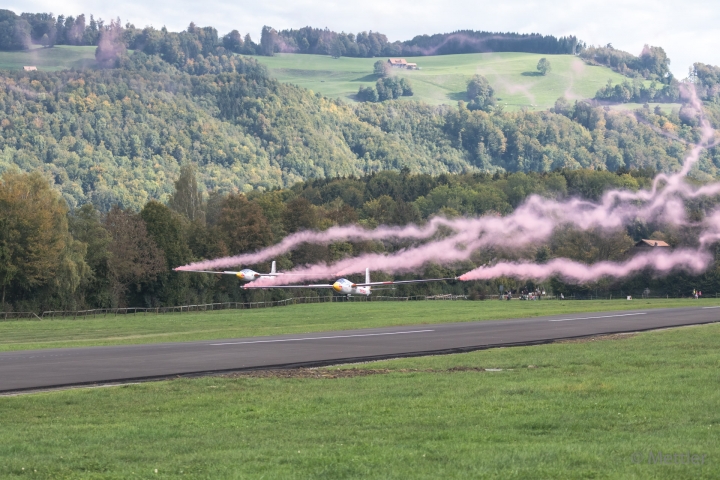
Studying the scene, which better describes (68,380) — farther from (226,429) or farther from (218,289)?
(218,289)

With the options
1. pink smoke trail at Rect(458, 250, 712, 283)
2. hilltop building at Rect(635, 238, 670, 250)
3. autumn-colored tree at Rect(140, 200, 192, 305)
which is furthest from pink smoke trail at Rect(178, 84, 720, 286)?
hilltop building at Rect(635, 238, 670, 250)

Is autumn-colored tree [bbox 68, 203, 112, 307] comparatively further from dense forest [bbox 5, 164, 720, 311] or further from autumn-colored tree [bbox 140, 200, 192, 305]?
autumn-colored tree [bbox 140, 200, 192, 305]

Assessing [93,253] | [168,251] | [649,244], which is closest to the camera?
[93,253]

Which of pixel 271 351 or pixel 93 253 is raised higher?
pixel 271 351

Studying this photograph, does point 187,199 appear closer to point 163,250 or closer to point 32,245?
point 163,250

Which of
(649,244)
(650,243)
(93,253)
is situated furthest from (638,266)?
(93,253)

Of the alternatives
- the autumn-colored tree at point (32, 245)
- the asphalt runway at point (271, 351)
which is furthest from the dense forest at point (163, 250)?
the asphalt runway at point (271, 351)

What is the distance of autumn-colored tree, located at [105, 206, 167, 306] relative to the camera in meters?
108

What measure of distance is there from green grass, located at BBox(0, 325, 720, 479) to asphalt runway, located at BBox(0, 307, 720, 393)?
437 centimetres

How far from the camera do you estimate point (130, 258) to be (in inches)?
4333

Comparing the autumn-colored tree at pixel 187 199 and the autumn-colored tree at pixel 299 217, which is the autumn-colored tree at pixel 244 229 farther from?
the autumn-colored tree at pixel 187 199

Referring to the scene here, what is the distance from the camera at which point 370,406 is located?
74.8 ft

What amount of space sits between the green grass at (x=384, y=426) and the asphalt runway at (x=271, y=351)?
4.37m

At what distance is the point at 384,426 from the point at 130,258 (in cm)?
9434
